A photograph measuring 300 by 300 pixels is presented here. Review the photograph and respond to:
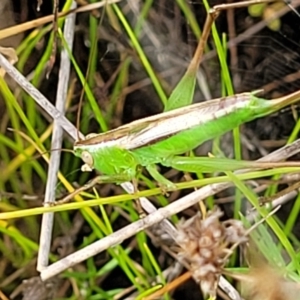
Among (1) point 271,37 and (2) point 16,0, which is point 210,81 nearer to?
(1) point 271,37

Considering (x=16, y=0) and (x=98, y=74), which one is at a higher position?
(x=16, y=0)

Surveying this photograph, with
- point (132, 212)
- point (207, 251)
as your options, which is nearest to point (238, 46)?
point (132, 212)

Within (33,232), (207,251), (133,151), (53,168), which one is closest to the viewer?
(207,251)

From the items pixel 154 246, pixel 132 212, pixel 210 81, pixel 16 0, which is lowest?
pixel 154 246

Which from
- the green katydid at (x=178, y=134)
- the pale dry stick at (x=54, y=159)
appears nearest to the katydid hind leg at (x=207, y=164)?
the green katydid at (x=178, y=134)

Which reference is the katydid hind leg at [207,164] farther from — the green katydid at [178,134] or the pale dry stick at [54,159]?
the pale dry stick at [54,159]

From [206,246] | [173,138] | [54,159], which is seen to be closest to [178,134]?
[173,138]

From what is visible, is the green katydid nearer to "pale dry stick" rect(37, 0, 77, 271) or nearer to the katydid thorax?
the katydid thorax
